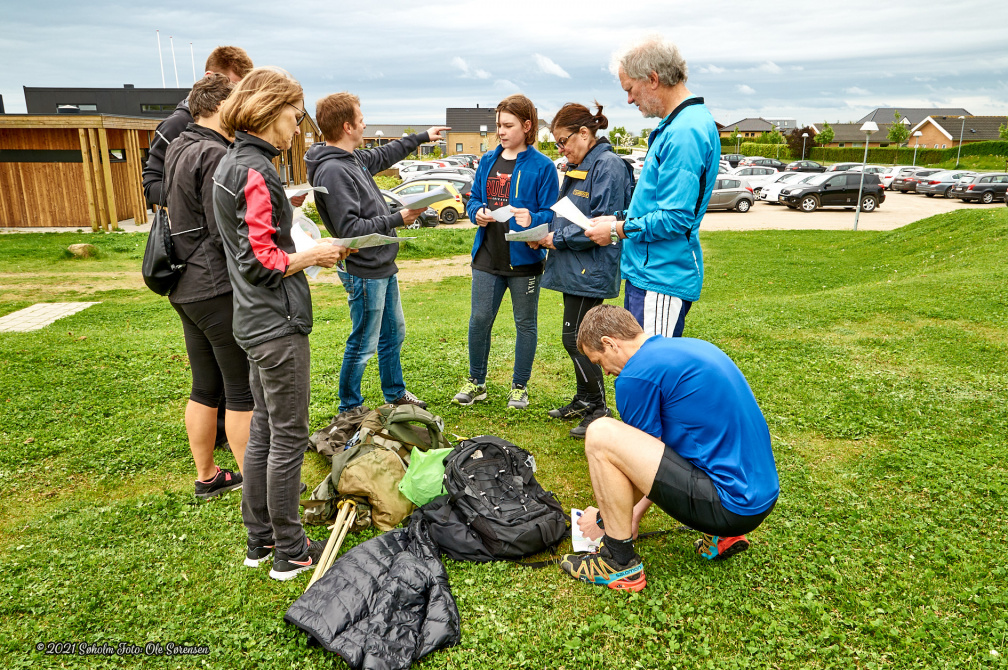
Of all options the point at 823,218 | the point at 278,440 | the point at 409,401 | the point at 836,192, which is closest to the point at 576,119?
the point at 409,401

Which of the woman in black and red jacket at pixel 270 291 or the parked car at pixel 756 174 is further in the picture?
the parked car at pixel 756 174

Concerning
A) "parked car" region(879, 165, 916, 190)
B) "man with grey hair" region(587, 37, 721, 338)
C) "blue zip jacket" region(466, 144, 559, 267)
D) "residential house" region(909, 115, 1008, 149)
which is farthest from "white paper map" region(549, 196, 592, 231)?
"residential house" region(909, 115, 1008, 149)

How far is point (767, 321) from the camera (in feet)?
24.4

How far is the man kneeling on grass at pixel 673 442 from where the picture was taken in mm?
2695

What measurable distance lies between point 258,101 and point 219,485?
7.39 ft

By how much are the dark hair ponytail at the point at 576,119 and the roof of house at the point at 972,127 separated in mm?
84593

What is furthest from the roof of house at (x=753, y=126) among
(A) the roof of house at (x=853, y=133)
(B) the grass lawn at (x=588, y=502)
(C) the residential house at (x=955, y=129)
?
(B) the grass lawn at (x=588, y=502)

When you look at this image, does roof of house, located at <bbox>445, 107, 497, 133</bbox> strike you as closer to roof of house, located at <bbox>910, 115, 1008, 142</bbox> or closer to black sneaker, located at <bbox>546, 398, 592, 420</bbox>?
roof of house, located at <bbox>910, 115, 1008, 142</bbox>

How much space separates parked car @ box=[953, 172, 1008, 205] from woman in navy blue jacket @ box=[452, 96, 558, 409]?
33.5m

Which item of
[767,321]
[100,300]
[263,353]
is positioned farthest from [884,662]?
[100,300]

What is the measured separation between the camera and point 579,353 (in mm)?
4605

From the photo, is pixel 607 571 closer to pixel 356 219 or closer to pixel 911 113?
pixel 356 219

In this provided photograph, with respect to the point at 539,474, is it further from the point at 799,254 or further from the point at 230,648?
the point at 799,254

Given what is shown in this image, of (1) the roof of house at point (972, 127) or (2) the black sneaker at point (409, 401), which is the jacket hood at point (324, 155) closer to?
(2) the black sneaker at point (409, 401)
